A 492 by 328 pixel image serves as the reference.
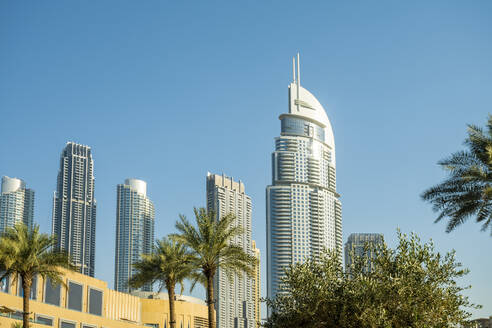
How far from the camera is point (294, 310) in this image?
34.0m

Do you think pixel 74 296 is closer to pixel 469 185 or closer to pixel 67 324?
pixel 67 324

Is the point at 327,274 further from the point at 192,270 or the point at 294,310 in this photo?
the point at 192,270

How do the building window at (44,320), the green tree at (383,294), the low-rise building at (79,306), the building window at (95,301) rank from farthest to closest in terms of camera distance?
the building window at (95,301)
the building window at (44,320)
the low-rise building at (79,306)
the green tree at (383,294)

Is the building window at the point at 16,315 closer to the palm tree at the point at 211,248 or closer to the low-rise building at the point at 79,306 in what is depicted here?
the low-rise building at the point at 79,306

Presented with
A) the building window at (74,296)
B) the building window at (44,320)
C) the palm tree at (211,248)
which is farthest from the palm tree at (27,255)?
the building window at (74,296)

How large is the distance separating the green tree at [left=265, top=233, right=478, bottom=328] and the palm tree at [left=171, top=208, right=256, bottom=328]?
906cm

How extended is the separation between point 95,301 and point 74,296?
243 inches

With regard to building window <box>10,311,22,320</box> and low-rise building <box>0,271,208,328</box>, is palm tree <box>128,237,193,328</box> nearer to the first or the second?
low-rise building <box>0,271,208,328</box>

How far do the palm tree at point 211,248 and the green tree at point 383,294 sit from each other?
9.06 meters

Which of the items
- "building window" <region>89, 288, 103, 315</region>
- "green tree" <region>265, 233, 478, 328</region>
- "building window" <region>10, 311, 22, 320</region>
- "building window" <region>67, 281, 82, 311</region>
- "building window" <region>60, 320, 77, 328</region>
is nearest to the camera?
"green tree" <region>265, 233, 478, 328</region>

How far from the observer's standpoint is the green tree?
29516 mm

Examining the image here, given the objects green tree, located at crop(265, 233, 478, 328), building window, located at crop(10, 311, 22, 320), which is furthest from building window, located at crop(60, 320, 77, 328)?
green tree, located at crop(265, 233, 478, 328)

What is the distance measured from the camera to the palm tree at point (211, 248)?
42.9 meters

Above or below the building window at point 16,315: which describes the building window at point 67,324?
below
